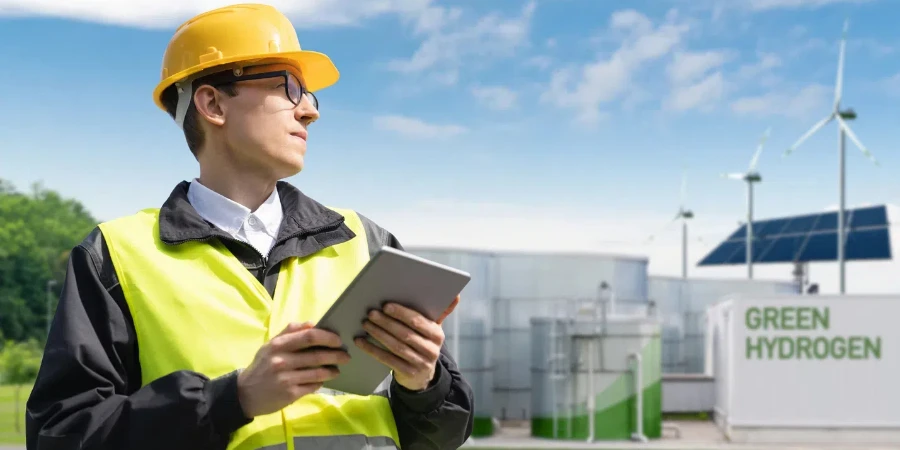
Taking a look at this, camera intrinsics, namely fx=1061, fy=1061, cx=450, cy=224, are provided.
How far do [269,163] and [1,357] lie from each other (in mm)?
21719

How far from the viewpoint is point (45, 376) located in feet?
7.22

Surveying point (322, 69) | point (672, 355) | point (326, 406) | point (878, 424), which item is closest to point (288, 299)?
point (326, 406)

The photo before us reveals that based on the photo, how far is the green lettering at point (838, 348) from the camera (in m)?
21.1

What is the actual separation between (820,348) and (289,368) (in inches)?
815

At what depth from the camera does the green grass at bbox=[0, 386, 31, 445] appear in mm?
21302

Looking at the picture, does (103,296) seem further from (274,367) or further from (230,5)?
(230,5)

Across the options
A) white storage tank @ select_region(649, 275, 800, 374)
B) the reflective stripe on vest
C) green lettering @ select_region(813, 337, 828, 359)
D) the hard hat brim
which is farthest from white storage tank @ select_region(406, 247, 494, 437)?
the reflective stripe on vest

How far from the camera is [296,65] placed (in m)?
2.59

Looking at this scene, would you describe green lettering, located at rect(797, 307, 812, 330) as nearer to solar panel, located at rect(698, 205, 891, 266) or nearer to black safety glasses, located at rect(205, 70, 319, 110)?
solar panel, located at rect(698, 205, 891, 266)

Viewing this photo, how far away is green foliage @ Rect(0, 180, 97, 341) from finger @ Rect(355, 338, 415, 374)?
49.1 m

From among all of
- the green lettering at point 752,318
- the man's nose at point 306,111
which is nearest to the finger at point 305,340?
the man's nose at point 306,111

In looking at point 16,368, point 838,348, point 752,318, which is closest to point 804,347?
point 838,348

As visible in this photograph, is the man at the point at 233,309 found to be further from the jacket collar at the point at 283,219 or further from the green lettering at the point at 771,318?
the green lettering at the point at 771,318

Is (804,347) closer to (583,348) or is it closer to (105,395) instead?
(583,348)
